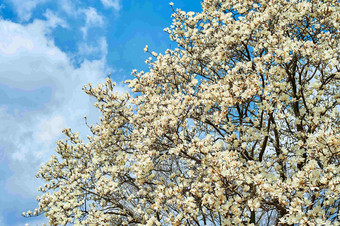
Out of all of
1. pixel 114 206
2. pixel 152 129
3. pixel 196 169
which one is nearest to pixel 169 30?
pixel 152 129

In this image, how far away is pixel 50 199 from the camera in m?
9.43

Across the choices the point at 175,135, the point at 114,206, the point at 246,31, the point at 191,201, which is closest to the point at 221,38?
the point at 246,31

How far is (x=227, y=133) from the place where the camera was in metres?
9.33

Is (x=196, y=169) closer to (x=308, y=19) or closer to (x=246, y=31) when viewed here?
(x=246, y=31)

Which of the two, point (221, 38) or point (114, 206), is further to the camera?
point (114, 206)

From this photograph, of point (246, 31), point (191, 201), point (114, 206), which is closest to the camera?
point (191, 201)

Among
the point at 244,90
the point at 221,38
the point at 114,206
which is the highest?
the point at 221,38

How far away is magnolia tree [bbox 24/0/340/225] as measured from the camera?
7.16 metres

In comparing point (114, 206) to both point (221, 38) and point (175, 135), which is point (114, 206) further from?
point (221, 38)

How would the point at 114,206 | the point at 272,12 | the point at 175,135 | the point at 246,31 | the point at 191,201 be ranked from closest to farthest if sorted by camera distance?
the point at 191,201 → the point at 175,135 → the point at 246,31 → the point at 272,12 → the point at 114,206

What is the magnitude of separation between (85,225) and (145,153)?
2694mm

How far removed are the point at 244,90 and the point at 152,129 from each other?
2642 mm

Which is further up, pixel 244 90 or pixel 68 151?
pixel 68 151

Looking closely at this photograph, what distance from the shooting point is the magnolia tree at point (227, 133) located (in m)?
7.16
